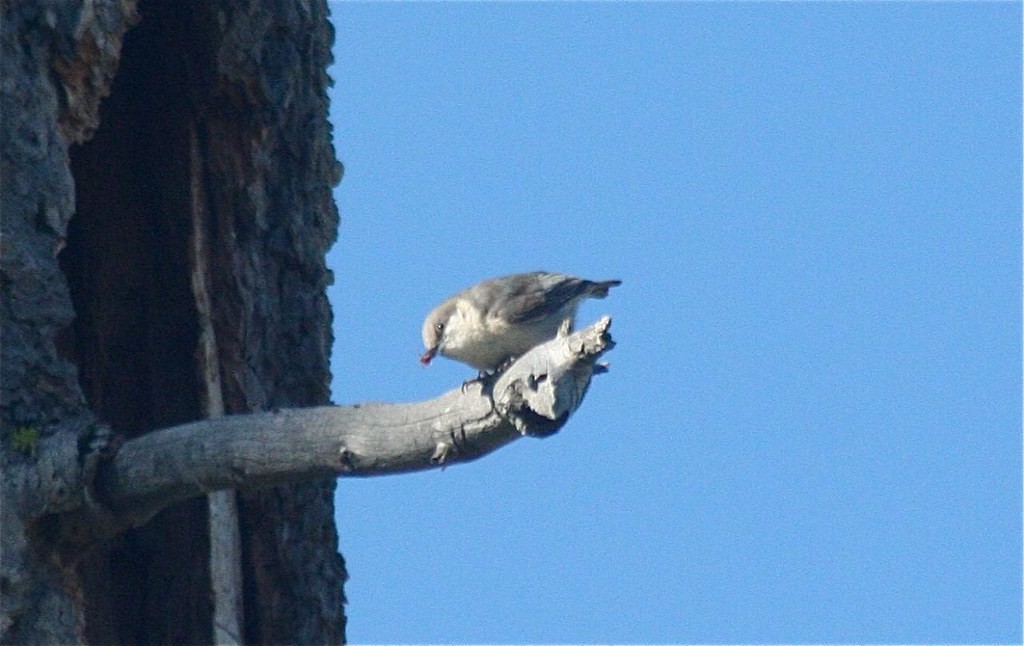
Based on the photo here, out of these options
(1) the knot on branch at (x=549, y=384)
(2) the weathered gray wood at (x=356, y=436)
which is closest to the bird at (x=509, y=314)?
(2) the weathered gray wood at (x=356, y=436)

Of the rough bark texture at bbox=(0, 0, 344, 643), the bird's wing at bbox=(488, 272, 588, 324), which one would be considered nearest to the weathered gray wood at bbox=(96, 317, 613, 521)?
the rough bark texture at bbox=(0, 0, 344, 643)

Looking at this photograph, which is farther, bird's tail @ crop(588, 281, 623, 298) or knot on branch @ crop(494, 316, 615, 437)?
bird's tail @ crop(588, 281, 623, 298)

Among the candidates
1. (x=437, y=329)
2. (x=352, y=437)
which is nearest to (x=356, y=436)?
(x=352, y=437)

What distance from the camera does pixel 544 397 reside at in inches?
192

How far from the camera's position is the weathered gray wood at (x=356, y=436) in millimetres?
4922

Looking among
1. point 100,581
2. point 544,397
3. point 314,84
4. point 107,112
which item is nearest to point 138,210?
point 107,112

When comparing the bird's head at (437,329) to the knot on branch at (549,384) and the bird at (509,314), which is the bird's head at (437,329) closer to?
the bird at (509,314)

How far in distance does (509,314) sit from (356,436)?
2114 mm

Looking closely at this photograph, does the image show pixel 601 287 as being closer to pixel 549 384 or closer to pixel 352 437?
pixel 352 437

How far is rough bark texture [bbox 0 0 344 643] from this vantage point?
660cm

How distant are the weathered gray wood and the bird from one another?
1.84m

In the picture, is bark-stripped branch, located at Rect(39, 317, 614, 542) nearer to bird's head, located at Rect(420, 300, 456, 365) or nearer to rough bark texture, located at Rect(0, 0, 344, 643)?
rough bark texture, located at Rect(0, 0, 344, 643)

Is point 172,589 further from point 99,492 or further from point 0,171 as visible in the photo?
point 0,171

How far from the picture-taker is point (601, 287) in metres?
7.80
